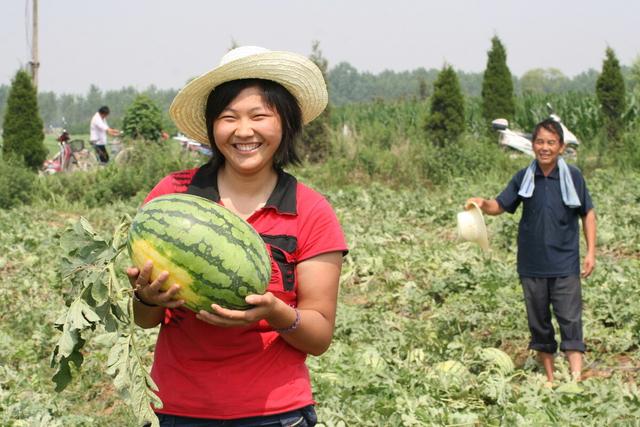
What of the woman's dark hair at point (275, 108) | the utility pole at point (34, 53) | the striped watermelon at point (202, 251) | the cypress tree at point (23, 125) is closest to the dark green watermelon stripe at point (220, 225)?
the striped watermelon at point (202, 251)

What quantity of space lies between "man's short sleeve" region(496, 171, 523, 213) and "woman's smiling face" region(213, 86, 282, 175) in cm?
326

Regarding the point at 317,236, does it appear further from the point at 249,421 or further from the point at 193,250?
the point at 249,421

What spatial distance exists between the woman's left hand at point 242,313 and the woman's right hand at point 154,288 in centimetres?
9

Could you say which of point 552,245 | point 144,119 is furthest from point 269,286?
point 144,119

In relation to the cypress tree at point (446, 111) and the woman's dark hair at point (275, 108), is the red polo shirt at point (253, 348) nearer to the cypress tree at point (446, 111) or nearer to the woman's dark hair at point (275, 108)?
the woman's dark hair at point (275, 108)

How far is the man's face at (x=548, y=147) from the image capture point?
5.26 metres

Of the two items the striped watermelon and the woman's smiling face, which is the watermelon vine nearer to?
the striped watermelon

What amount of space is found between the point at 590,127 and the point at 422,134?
5.55 metres

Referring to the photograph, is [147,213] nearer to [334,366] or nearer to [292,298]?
[292,298]

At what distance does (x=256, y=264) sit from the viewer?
2.27m

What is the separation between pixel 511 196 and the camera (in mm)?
5473

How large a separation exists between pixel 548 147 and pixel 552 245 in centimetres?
60

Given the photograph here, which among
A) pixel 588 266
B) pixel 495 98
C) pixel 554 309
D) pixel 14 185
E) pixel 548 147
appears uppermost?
pixel 495 98

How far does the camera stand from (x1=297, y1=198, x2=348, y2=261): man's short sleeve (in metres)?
2.41
